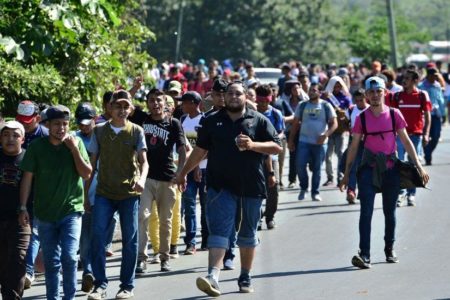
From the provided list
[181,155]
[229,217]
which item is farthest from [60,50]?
[229,217]

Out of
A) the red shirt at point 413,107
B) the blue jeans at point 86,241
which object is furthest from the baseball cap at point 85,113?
the red shirt at point 413,107

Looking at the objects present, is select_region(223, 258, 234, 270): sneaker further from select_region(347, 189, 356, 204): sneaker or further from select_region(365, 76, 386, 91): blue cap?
select_region(347, 189, 356, 204): sneaker

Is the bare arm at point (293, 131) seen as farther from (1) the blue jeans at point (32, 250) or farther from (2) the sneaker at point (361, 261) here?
(1) the blue jeans at point (32, 250)

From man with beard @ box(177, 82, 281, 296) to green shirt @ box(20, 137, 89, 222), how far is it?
1238 millimetres

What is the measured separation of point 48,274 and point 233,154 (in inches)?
72.4

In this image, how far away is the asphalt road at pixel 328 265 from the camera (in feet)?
37.5

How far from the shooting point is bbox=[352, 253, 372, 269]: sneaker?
492 inches

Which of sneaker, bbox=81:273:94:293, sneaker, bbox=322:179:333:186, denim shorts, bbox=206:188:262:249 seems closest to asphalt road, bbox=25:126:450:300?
sneaker, bbox=81:273:94:293

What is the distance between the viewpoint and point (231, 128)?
36.5 ft

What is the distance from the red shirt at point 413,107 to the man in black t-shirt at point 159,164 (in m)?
6.35

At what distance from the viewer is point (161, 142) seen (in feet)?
42.4

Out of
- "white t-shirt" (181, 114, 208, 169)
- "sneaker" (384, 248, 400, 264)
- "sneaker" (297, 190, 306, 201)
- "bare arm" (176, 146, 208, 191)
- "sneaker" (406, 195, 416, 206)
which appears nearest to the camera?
"bare arm" (176, 146, 208, 191)

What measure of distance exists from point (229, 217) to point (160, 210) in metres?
2.10

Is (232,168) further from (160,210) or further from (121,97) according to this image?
(160,210)
